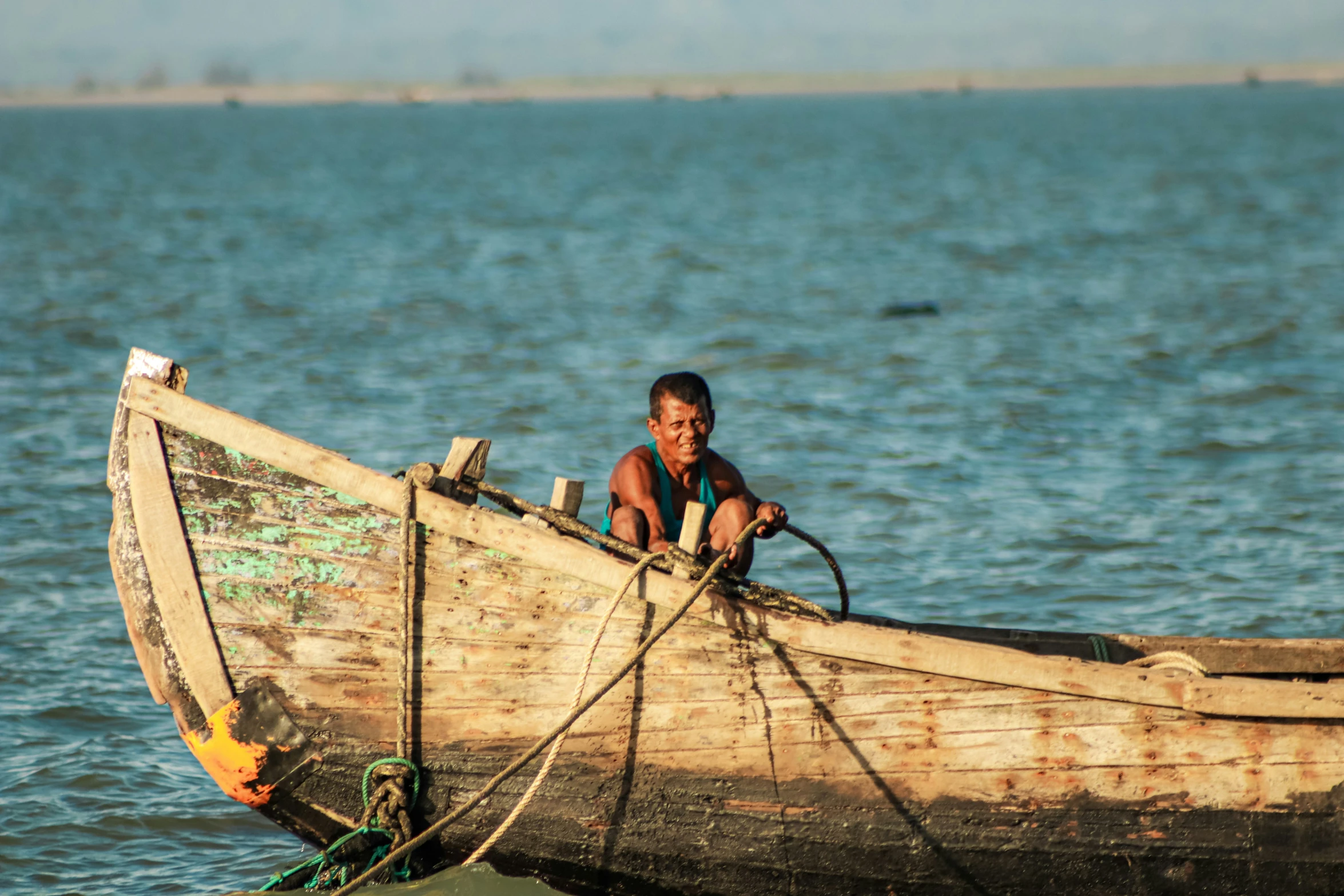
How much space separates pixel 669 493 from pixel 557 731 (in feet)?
3.96

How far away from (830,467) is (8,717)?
5488mm

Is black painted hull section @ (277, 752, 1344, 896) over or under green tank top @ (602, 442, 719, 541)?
under

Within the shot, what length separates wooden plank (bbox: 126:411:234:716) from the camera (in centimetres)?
392

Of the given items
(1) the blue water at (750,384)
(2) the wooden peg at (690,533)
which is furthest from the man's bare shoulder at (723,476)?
(1) the blue water at (750,384)

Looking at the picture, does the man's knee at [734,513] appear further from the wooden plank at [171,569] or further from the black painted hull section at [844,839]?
the wooden plank at [171,569]

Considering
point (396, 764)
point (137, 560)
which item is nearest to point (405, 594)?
point (396, 764)

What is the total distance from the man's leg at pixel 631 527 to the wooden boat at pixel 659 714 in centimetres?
58

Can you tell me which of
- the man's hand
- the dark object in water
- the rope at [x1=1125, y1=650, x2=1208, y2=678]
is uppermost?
the dark object in water

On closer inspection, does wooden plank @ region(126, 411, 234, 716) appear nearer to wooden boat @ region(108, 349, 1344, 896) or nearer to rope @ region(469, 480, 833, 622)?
wooden boat @ region(108, 349, 1344, 896)

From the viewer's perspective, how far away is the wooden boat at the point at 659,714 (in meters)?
3.79

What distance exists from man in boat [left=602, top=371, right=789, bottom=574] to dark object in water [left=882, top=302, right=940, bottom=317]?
464 inches

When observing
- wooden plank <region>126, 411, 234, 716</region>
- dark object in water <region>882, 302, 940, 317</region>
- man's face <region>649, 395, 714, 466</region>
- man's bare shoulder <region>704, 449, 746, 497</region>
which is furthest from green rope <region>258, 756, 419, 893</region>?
dark object in water <region>882, 302, 940, 317</region>

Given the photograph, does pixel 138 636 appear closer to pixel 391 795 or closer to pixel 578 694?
pixel 391 795

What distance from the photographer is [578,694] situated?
3.81m
